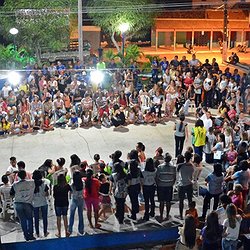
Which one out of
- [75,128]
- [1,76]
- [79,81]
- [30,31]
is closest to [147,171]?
[75,128]

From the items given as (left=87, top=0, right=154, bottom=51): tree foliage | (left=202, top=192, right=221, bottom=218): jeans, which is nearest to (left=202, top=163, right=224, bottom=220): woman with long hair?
(left=202, top=192, right=221, bottom=218): jeans

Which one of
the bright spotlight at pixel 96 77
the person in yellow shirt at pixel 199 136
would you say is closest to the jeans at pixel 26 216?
the person in yellow shirt at pixel 199 136

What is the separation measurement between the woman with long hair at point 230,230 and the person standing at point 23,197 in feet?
11.3

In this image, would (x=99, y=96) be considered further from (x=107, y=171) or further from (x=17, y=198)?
(x=17, y=198)

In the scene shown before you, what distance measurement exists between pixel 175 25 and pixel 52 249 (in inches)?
1149

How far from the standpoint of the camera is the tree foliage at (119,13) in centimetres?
2877

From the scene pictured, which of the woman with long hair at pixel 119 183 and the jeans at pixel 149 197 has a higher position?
the woman with long hair at pixel 119 183

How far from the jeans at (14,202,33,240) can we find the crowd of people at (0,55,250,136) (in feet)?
24.8

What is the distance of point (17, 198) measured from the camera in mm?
10078

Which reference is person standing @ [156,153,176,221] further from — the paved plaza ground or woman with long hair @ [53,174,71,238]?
the paved plaza ground

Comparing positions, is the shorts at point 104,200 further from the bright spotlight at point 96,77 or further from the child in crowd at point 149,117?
the bright spotlight at point 96,77

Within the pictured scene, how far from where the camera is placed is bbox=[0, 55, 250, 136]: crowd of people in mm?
18109

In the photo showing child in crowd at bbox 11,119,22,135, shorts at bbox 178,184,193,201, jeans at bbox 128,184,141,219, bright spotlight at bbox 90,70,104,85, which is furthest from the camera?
bright spotlight at bbox 90,70,104,85

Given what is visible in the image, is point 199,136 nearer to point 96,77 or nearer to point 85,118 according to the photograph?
point 85,118
